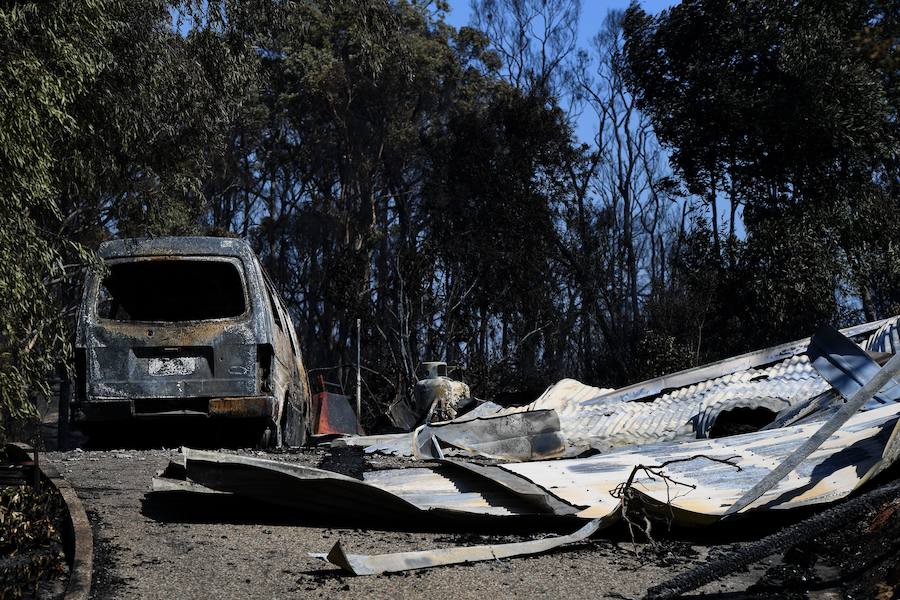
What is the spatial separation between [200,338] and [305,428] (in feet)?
9.98

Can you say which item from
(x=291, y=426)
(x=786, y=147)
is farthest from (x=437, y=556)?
(x=786, y=147)

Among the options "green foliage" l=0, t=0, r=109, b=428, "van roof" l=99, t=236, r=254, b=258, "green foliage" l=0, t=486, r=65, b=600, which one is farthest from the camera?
"van roof" l=99, t=236, r=254, b=258

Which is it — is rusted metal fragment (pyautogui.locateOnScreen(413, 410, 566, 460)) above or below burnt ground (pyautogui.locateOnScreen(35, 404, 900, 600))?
above

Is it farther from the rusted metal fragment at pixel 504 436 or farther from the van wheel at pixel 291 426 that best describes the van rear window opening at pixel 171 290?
the rusted metal fragment at pixel 504 436

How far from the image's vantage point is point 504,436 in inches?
330

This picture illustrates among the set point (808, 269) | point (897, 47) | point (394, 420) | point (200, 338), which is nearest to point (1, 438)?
point (200, 338)

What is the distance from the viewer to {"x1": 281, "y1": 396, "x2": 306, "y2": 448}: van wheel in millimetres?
9586

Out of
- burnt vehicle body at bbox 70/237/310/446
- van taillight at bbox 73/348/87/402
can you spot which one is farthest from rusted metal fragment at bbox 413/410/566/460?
van taillight at bbox 73/348/87/402

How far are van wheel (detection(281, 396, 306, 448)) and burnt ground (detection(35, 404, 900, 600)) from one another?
3852 mm

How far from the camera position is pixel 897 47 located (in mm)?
16953

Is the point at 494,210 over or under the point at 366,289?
over

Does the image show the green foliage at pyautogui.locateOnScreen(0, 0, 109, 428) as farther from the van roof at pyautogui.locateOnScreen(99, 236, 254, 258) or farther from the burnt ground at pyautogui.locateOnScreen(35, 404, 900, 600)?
the burnt ground at pyautogui.locateOnScreen(35, 404, 900, 600)

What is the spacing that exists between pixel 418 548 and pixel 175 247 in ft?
16.8

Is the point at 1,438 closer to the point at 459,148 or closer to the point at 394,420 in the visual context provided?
the point at 394,420
